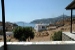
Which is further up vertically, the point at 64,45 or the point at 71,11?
the point at 71,11

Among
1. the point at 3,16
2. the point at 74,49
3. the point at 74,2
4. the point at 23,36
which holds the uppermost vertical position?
the point at 74,2

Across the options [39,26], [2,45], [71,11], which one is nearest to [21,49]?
[2,45]

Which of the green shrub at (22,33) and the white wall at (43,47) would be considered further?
the green shrub at (22,33)

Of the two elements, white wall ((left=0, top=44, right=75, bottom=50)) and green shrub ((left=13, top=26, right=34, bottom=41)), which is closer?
white wall ((left=0, top=44, right=75, bottom=50))

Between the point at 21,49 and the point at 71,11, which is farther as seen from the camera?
the point at 71,11

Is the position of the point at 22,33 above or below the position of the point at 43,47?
below

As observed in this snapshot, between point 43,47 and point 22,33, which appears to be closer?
point 43,47

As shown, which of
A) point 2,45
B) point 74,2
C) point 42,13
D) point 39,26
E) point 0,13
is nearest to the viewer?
Result: point 2,45

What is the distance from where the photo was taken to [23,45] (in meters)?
2.19

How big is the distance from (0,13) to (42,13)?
42.2m

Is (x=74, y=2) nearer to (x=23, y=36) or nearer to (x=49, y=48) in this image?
(x=49, y=48)

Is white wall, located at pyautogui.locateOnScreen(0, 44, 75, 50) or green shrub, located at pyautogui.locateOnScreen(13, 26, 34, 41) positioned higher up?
white wall, located at pyautogui.locateOnScreen(0, 44, 75, 50)

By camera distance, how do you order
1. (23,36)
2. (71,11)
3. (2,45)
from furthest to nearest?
(23,36) < (71,11) < (2,45)

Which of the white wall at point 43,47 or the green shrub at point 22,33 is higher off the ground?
the white wall at point 43,47
